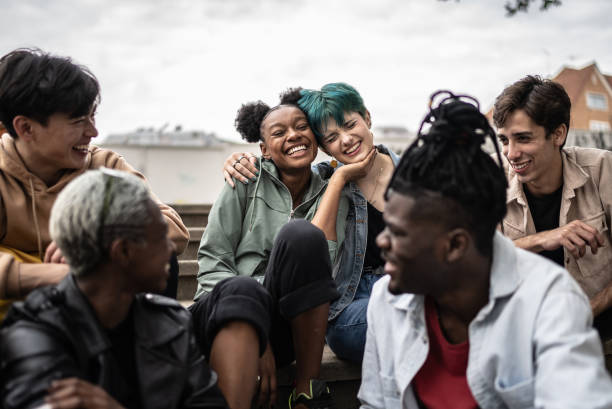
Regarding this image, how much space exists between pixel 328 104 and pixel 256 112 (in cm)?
39

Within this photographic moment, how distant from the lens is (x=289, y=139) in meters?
2.64

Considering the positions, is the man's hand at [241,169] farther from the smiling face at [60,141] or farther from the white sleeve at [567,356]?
the white sleeve at [567,356]

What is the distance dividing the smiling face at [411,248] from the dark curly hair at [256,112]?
1387 millimetres

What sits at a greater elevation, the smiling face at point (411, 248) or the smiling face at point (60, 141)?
the smiling face at point (60, 141)

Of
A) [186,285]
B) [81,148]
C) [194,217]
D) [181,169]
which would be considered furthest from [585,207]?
[181,169]

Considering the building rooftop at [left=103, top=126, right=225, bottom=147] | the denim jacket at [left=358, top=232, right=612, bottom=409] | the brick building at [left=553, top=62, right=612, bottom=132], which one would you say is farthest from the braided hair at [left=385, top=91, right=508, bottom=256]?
the brick building at [left=553, top=62, right=612, bottom=132]

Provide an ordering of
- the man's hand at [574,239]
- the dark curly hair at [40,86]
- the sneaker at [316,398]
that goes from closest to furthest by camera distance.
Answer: the dark curly hair at [40,86] < the sneaker at [316,398] < the man's hand at [574,239]

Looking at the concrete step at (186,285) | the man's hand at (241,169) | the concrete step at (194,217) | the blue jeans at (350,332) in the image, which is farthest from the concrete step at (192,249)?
the blue jeans at (350,332)

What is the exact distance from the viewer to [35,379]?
49.4 inches

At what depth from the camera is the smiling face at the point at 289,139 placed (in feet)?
8.63

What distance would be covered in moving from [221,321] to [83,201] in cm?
63

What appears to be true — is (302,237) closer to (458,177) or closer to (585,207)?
(458,177)

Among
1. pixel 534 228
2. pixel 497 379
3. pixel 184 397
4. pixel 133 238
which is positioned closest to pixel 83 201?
pixel 133 238

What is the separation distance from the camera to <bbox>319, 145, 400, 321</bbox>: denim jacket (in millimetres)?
2465
